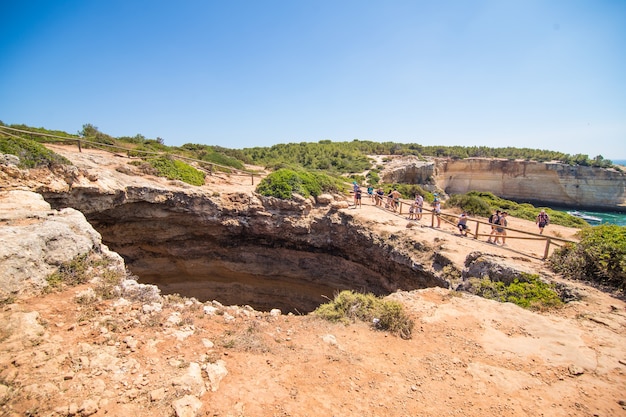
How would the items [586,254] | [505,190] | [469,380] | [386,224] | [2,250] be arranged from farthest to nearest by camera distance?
[505,190] < [386,224] < [586,254] < [2,250] < [469,380]

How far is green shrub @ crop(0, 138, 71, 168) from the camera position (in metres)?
9.05

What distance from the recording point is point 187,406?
11.9 ft

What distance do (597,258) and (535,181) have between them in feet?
128

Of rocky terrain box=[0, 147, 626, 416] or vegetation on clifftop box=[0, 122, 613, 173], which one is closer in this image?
rocky terrain box=[0, 147, 626, 416]

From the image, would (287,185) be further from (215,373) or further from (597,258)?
(597,258)

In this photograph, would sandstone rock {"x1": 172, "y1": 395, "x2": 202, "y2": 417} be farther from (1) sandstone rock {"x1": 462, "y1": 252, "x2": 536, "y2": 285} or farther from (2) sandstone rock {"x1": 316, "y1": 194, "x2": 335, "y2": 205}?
(2) sandstone rock {"x1": 316, "y1": 194, "x2": 335, "y2": 205}

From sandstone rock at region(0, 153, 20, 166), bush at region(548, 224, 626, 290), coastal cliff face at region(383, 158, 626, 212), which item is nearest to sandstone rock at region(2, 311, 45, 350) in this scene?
sandstone rock at region(0, 153, 20, 166)

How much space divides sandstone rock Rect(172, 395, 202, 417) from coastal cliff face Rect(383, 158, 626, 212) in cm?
3366

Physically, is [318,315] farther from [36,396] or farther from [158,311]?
[36,396]

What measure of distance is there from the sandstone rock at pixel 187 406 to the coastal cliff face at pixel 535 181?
110 feet

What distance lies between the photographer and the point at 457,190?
40500 millimetres

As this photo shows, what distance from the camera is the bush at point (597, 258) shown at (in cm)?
730

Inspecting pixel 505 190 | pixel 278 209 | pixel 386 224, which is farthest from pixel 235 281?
pixel 505 190

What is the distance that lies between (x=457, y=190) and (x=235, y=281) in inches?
1396
